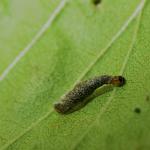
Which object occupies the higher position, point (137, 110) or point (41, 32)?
point (41, 32)

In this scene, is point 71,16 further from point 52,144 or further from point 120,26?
point 52,144

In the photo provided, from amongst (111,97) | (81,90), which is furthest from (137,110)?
(81,90)

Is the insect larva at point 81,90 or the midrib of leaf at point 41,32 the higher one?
the midrib of leaf at point 41,32

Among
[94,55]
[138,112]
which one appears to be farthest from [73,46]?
[138,112]

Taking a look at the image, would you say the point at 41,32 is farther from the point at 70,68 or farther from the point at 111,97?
the point at 111,97

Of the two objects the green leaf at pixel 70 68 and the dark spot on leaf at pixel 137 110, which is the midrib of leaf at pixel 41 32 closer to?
the green leaf at pixel 70 68

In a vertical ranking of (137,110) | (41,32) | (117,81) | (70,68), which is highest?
(41,32)

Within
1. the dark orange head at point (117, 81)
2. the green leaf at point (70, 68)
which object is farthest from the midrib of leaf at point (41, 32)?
the dark orange head at point (117, 81)
